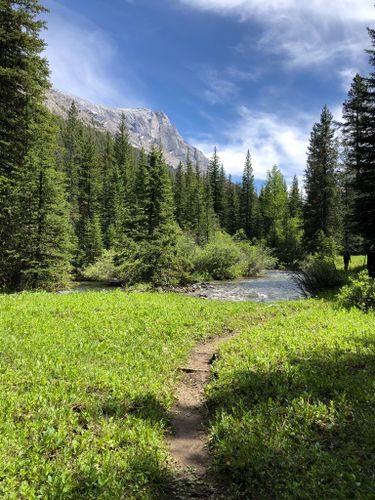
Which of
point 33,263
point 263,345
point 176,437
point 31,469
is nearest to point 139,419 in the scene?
point 176,437

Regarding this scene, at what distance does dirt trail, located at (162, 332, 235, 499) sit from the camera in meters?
4.48

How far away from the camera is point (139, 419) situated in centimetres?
565

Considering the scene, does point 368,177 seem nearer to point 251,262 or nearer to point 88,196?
point 251,262

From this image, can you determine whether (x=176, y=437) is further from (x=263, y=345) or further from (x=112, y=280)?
(x=112, y=280)

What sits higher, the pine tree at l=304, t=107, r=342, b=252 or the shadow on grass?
the pine tree at l=304, t=107, r=342, b=252

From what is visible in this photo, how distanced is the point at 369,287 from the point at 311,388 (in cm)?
883

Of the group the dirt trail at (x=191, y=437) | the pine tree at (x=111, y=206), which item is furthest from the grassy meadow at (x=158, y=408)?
the pine tree at (x=111, y=206)

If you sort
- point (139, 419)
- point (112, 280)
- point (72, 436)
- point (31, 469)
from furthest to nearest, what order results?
point (112, 280), point (139, 419), point (72, 436), point (31, 469)

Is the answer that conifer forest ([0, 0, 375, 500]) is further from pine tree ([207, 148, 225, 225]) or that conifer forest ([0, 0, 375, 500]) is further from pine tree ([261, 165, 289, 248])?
pine tree ([207, 148, 225, 225])

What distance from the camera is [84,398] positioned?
5.92 meters

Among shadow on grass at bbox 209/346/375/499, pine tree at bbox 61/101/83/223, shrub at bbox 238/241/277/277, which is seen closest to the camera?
shadow on grass at bbox 209/346/375/499

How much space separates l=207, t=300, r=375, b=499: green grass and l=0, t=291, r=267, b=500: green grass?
1073 mm

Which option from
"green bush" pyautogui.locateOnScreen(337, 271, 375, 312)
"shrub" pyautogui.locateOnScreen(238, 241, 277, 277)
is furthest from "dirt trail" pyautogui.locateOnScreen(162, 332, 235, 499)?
"shrub" pyautogui.locateOnScreen(238, 241, 277, 277)

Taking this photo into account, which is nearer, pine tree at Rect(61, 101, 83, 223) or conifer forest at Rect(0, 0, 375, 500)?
conifer forest at Rect(0, 0, 375, 500)
